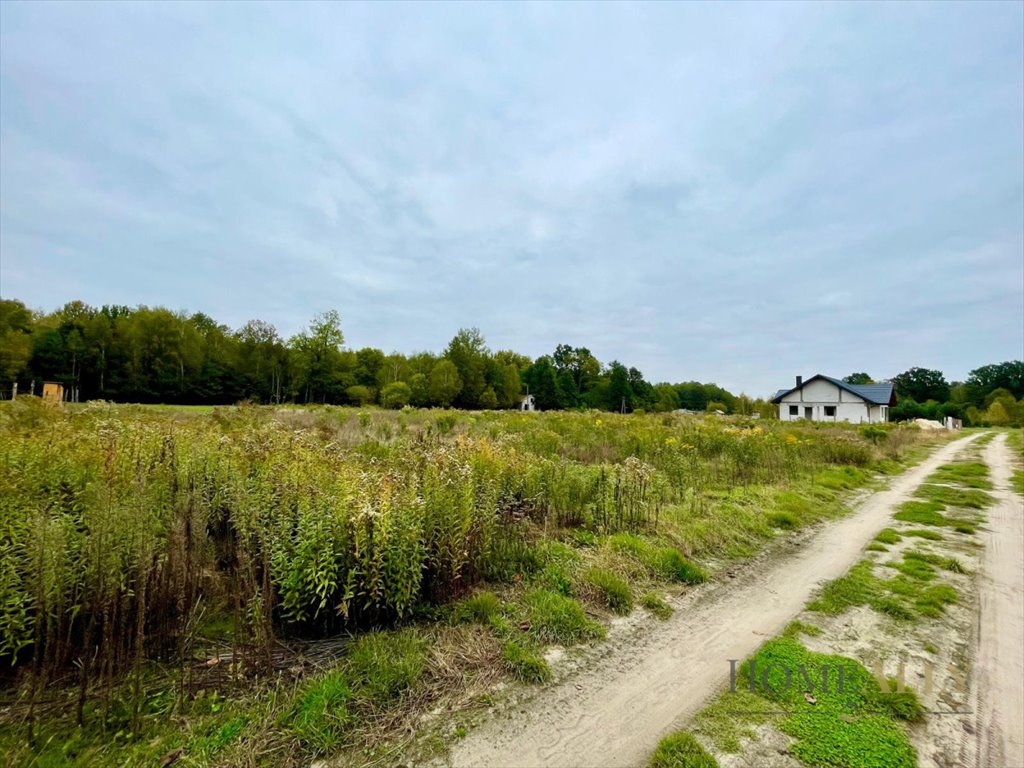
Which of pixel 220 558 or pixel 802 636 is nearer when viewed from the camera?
pixel 802 636

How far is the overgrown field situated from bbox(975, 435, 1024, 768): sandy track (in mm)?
2064

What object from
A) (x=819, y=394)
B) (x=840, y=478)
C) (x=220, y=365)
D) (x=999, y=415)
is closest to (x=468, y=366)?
(x=220, y=365)

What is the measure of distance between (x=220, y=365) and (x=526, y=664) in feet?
177

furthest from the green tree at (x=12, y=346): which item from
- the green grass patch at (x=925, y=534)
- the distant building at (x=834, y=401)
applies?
the distant building at (x=834, y=401)

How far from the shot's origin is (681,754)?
226cm

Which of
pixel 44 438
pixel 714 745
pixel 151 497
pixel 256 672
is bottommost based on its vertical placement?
pixel 714 745

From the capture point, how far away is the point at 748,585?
15.2ft

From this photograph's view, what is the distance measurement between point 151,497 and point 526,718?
322cm

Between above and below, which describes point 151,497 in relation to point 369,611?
above

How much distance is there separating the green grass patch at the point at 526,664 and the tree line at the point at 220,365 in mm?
32388

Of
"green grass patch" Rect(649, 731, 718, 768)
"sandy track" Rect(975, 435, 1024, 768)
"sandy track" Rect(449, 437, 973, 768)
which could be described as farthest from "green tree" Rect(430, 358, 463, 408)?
"green grass patch" Rect(649, 731, 718, 768)

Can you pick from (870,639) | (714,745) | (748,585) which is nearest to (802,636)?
(870,639)

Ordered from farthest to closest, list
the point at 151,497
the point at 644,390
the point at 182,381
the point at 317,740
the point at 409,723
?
the point at 644,390
the point at 182,381
the point at 151,497
the point at 409,723
the point at 317,740

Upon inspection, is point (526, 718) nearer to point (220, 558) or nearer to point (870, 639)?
point (870, 639)
